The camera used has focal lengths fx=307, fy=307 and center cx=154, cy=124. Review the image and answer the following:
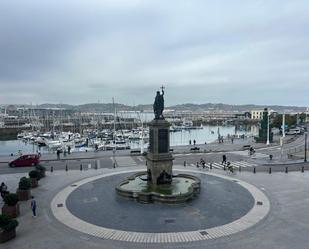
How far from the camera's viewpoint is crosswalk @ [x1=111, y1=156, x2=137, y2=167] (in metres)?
34.4

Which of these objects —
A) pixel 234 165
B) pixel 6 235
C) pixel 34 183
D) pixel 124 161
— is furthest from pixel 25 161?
pixel 234 165

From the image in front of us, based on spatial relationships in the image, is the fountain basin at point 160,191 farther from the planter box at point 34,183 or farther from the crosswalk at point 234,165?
the crosswalk at point 234,165

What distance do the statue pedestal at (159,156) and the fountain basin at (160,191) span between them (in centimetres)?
58

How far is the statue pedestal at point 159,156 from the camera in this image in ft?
74.0

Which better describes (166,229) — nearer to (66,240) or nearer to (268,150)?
(66,240)

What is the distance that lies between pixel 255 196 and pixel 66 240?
12.9 meters

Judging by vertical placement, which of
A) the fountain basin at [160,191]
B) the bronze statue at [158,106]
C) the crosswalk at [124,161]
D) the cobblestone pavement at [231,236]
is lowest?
the crosswalk at [124,161]

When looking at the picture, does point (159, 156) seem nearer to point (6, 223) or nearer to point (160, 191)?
point (160, 191)

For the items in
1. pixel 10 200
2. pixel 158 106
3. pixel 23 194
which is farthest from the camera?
pixel 158 106

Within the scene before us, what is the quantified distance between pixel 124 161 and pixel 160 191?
16.8 meters

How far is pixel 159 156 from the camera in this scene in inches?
893

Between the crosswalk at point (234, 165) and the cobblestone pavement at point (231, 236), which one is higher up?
the cobblestone pavement at point (231, 236)

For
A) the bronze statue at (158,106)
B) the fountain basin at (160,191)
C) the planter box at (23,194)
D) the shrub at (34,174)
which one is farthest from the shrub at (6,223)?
the bronze statue at (158,106)

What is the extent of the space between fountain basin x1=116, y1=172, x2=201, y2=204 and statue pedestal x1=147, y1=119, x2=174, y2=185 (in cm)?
58
